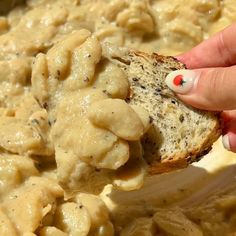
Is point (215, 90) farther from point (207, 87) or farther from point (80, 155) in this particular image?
point (80, 155)

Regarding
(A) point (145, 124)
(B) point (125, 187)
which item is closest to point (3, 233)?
(B) point (125, 187)

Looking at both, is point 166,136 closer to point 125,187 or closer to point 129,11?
point 125,187

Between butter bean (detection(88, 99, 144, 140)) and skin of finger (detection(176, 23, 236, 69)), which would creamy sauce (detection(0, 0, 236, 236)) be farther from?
skin of finger (detection(176, 23, 236, 69))

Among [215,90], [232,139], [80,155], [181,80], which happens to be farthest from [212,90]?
[80,155]

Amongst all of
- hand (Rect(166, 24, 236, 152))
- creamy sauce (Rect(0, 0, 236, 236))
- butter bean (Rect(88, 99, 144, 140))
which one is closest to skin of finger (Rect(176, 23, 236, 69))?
hand (Rect(166, 24, 236, 152))

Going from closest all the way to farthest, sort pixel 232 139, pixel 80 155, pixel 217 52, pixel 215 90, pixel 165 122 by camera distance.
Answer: pixel 80 155
pixel 215 90
pixel 165 122
pixel 232 139
pixel 217 52
